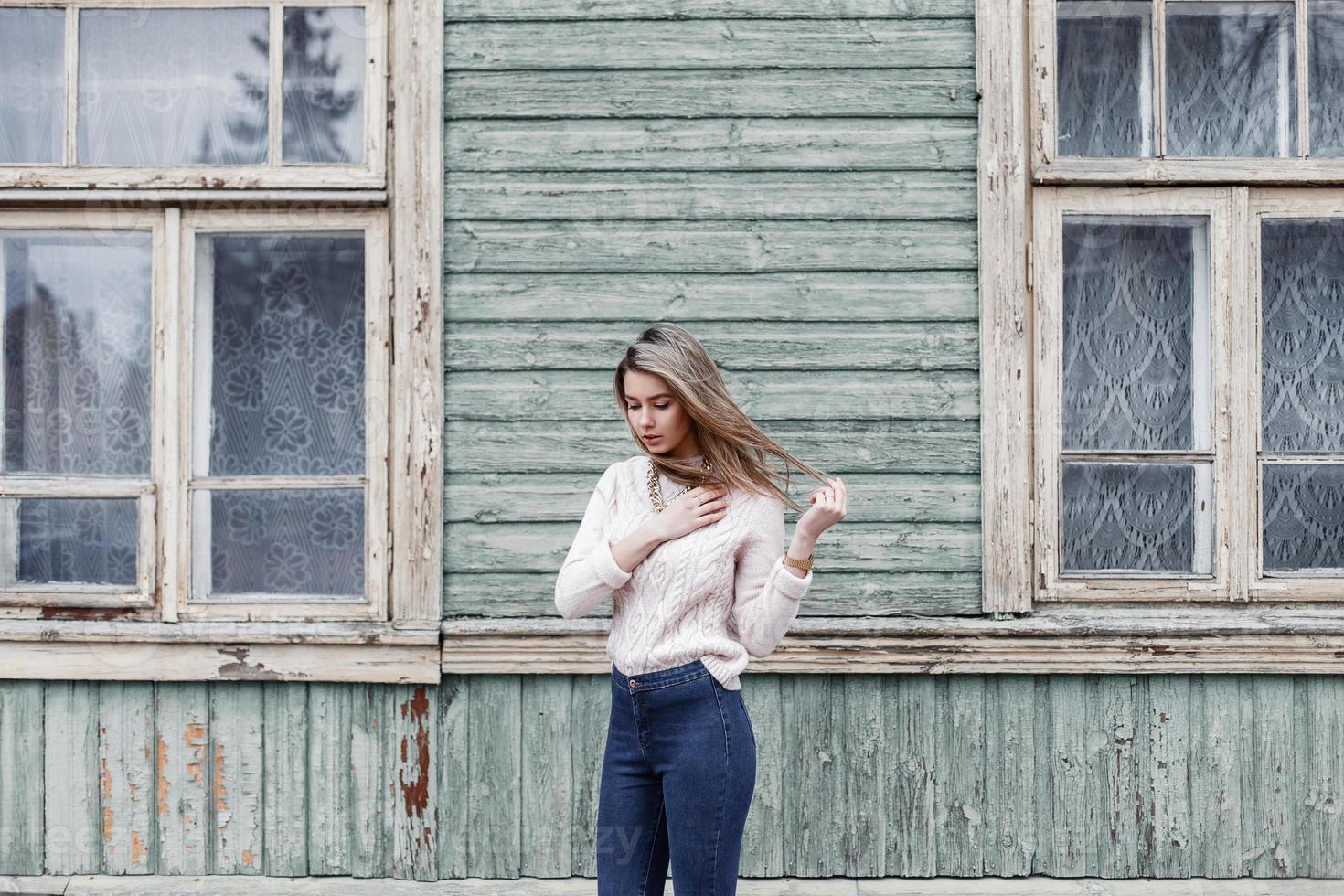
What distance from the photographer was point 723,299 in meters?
3.53

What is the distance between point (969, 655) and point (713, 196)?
173 centimetres

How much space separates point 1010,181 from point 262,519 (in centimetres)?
276

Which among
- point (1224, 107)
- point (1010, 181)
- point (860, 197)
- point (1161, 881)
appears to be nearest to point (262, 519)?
point (860, 197)

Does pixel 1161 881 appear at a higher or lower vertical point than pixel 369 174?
lower

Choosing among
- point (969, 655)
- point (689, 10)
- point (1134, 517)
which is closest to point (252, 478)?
point (689, 10)

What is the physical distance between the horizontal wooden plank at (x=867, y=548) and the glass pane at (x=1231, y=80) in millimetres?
1564

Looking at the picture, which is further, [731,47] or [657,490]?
[731,47]

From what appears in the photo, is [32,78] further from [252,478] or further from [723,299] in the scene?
[723,299]

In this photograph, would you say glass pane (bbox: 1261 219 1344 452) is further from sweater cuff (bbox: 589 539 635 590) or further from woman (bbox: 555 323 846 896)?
sweater cuff (bbox: 589 539 635 590)

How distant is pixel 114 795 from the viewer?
11.6 ft

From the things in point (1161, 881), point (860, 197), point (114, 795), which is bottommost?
point (1161, 881)

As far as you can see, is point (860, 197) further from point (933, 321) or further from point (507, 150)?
point (507, 150)

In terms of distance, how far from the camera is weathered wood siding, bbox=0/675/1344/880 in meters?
3.53

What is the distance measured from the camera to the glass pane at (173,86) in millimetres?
3660
